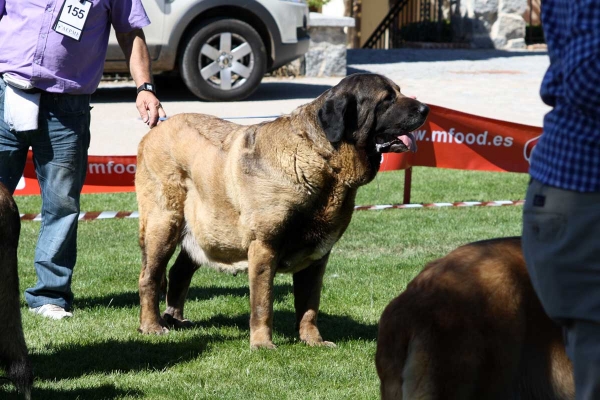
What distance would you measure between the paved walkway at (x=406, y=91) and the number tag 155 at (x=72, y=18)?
6296mm

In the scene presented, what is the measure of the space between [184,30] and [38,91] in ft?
28.8

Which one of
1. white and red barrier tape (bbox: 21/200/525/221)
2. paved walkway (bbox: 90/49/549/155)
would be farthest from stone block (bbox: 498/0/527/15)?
white and red barrier tape (bbox: 21/200/525/221)

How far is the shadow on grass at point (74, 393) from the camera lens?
14.3 ft

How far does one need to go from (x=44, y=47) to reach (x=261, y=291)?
2029mm

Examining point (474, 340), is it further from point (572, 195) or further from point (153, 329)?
point (153, 329)

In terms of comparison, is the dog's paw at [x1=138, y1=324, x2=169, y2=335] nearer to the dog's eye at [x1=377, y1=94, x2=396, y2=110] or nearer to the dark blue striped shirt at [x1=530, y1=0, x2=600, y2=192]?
the dog's eye at [x1=377, y1=94, x2=396, y2=110]

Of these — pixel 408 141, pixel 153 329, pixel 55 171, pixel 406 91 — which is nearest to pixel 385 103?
pixel 408 141

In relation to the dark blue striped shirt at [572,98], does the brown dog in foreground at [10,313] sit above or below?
below

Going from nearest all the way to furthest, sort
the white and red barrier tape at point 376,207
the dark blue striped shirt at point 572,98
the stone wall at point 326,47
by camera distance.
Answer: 1. the dark blue striped shirt at point 572,98
2. the white and red barrier tape at point 376,207
3. the stone wall at point 326,47

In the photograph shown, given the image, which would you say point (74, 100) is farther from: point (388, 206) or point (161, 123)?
point (388, 206)

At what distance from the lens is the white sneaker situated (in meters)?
5.94

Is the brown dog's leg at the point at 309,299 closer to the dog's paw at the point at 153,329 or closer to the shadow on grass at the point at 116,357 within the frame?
the shadow on grass at the point at 116,357

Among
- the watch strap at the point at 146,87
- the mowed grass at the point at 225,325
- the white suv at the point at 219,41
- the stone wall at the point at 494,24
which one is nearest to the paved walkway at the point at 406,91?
the white suv at the point at 219,41

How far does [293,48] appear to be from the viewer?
48.2 feet
